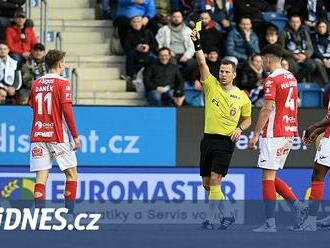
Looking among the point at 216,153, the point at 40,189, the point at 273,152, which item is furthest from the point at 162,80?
the point at 273,152

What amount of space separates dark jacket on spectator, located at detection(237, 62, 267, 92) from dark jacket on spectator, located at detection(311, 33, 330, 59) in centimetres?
157

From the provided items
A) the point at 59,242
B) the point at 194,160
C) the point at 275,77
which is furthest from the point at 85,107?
the point at 59,242

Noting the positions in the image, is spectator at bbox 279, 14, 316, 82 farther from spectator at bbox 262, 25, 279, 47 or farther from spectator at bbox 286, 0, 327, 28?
spectator at bbox 286, 0, 327, 28

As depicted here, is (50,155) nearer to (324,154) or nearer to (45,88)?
(45,88)

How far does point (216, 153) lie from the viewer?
14.4m

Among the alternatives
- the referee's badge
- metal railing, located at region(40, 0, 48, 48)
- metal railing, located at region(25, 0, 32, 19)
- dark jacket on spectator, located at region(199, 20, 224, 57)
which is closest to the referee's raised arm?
the referee's badge

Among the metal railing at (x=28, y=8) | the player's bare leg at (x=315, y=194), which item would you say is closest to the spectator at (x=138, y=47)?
the metal railing at (x=28, y=8)

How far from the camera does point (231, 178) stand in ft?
57.2

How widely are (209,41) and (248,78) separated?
1102 millimetres

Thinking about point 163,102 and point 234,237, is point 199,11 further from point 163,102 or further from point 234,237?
point 234,237

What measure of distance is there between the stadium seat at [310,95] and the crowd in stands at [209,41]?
6.8 inches

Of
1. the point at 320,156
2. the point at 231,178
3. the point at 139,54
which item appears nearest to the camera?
the point at 320,156

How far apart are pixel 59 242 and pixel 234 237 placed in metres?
1.85

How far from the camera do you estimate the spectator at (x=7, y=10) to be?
66.9ft
